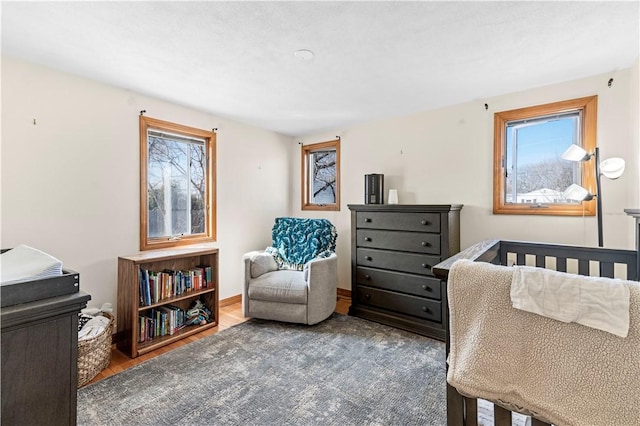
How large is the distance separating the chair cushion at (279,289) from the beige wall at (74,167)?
1.20 metres

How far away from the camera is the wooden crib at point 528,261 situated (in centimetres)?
102

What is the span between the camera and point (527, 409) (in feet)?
2.88

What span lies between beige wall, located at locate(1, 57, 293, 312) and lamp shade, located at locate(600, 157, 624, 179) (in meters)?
3.58

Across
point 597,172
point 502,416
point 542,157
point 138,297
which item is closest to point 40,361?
point 502,416

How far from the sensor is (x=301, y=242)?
341 cm

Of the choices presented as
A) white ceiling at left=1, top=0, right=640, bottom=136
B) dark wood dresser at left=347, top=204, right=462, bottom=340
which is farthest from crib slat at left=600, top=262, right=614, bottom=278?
white ceiling at left=1, top=0, right=640, bottom=136

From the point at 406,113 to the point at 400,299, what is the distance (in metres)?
2.05

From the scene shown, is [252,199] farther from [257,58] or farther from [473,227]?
[473,227]

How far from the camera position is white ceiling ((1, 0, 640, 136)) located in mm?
1555

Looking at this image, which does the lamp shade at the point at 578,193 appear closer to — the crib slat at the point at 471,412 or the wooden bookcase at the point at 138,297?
the crib slat at the point at 471,412

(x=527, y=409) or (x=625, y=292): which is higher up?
(x=625, y=292)

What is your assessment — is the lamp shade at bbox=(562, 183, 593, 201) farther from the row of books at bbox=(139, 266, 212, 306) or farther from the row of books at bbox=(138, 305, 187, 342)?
the row of books at bbox=(138, 305, 187, 342)

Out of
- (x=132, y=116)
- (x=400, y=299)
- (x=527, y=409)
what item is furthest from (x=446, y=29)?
(x=132, y=116)

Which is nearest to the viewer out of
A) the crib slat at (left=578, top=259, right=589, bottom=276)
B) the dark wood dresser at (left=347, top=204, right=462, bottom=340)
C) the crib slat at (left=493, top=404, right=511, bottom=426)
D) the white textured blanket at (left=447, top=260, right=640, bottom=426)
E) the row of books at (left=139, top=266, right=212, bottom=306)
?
the white textured blanket at (left=447, top=260, right=640, bottom=426)
